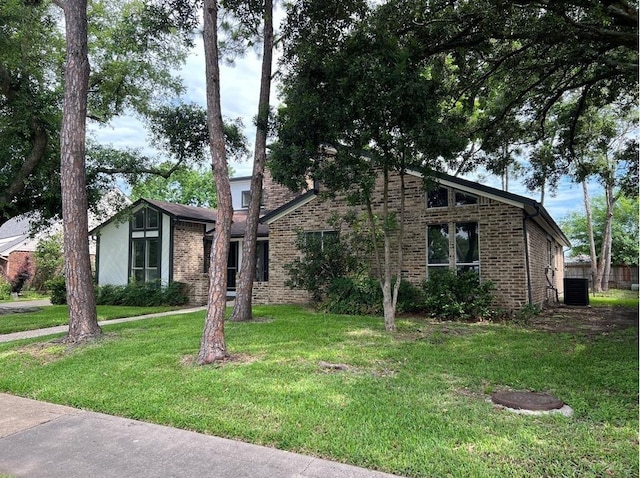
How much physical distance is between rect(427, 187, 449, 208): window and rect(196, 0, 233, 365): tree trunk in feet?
23.5

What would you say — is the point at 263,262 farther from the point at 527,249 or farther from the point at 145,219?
the point at 527,249

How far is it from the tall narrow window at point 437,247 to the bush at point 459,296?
2.23 ft

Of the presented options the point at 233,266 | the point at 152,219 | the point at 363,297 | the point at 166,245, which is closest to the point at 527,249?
the point at 363,297

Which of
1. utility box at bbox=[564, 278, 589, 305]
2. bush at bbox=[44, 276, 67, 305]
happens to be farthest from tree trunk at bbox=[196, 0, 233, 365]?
bush at bbox=[44, 276, 67, 305]

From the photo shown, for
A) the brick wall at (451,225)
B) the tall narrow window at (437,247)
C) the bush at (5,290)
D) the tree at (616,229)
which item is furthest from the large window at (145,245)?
the tree at (616,229)

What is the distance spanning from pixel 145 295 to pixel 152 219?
339cm

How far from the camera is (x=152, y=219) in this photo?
17812mm

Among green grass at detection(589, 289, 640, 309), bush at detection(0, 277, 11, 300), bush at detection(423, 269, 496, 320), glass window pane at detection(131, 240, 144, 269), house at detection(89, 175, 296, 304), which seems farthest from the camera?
Answer: bush at detection(0, 277, 11, 300)

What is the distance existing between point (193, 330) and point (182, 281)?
855cm

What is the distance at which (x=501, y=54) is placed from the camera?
35.1 ft

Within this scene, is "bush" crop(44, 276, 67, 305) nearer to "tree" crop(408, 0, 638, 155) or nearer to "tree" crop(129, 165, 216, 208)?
"tree" crop(408, 0, 638, 155)

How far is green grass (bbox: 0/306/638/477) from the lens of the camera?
3.16m

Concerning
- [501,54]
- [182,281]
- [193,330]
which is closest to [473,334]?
[193,330]

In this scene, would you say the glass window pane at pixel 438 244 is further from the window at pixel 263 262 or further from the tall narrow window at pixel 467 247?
the window at pixel 263 262
